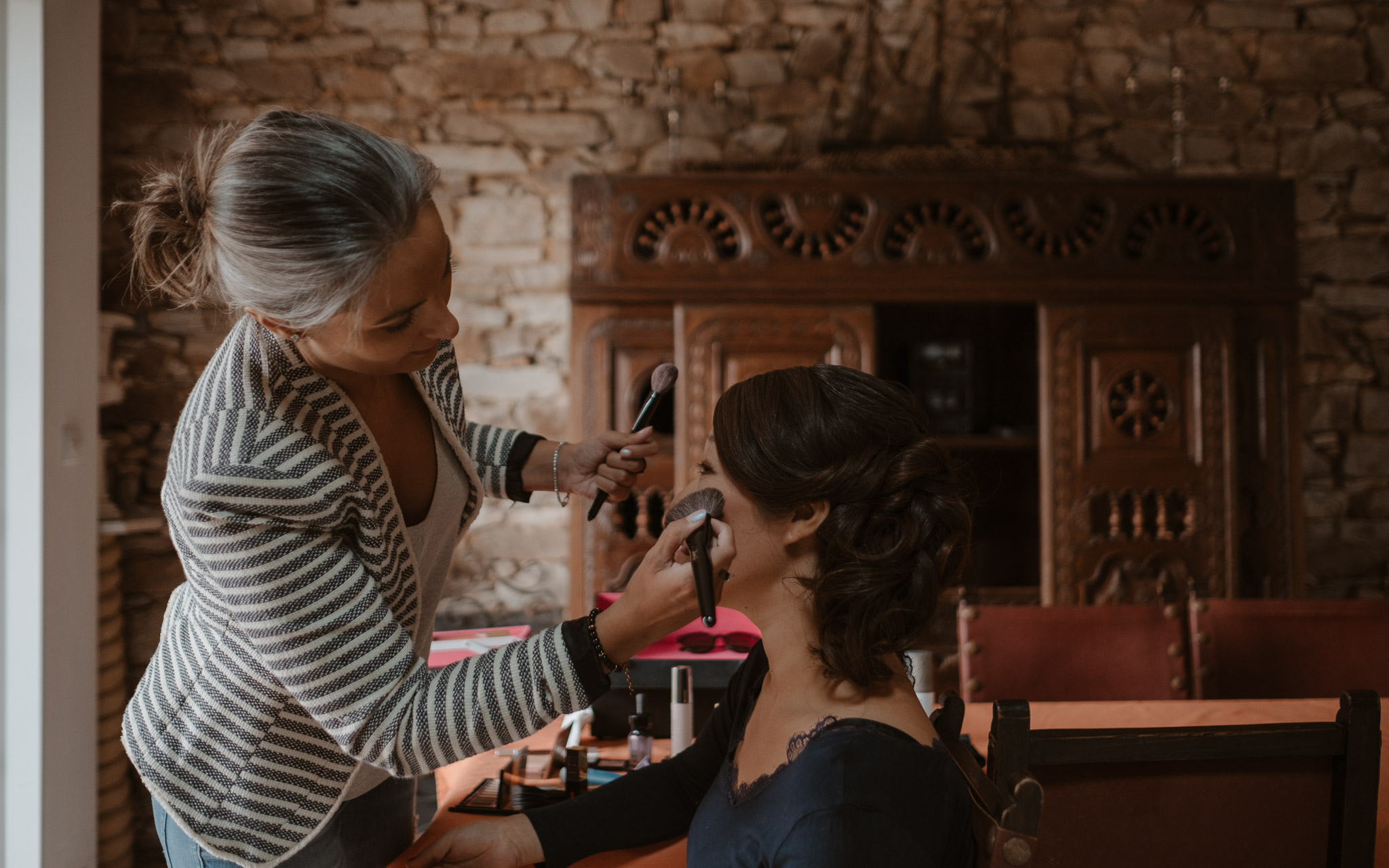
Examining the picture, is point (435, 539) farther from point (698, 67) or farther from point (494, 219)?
point (698, 67)

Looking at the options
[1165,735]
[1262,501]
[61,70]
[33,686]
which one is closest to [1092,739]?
[1165,735]

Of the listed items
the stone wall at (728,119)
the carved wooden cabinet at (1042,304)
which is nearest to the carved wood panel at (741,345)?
the carved wooden cabinet at (1042,304)

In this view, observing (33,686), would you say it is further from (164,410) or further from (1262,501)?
(1262,501)

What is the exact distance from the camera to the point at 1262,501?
2977 mm

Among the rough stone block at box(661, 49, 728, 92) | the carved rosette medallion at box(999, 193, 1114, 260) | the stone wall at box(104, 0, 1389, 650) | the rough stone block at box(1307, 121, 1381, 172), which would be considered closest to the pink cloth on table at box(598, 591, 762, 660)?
the stone wall at box(104, 0, 1389, 650)

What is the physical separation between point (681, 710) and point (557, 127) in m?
2.54

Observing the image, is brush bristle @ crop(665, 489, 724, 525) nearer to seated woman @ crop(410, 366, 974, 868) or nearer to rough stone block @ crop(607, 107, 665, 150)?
seated woman @ crop(410, 366, 974, 868)

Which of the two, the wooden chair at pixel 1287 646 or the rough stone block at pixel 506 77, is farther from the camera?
the rough stone block at pixel 506 77

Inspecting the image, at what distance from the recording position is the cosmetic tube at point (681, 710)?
1612 mm

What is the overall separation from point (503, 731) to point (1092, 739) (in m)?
0.64

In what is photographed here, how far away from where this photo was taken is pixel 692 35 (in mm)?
3480

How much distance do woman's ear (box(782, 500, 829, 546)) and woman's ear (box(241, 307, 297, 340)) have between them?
63 cm

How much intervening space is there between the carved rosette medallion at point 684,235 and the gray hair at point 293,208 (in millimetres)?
1905

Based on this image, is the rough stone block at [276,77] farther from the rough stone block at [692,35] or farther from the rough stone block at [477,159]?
the rough stone block at [692,35]
